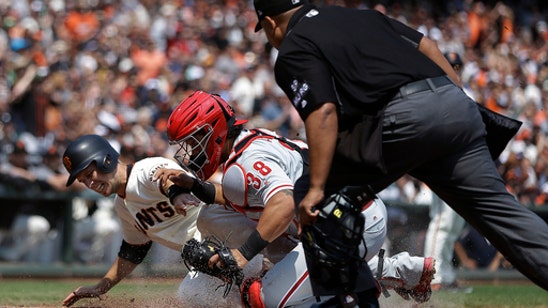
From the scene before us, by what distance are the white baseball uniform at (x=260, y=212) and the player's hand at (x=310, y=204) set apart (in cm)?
80

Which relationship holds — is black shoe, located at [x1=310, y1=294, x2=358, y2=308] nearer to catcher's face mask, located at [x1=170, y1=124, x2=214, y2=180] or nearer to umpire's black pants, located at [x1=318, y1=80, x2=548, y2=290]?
umpire's black pants, located at [x1=318, y1=80, x2=548, y2=290]

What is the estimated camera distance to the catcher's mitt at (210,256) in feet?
17.1

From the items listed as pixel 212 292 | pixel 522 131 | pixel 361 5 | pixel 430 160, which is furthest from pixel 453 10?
pixel 430 160

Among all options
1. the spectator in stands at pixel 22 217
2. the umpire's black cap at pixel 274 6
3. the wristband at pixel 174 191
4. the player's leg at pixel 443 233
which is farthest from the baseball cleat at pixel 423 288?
the spectator in stands at pixel 22 217

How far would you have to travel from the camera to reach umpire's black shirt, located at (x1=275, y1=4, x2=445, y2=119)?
448 cm

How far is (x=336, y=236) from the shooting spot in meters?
4.68

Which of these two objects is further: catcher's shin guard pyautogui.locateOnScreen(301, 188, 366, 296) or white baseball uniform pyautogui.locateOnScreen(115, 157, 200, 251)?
white baseball uniform pyautogui.locateOnScreen(115, 157, 200, 251)

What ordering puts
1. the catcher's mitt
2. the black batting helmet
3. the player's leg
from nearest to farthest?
the catcher's mitt < the black batting helmet < the player's leg

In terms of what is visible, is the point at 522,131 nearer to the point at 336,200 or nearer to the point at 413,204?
the point at 413,204

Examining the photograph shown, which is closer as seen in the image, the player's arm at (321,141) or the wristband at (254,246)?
the player's arm at (321,141)

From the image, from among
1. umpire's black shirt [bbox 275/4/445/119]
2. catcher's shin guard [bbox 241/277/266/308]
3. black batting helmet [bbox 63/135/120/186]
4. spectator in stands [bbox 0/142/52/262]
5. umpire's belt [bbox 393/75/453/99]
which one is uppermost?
umpire's black shirt [bbox 275/4/445/119]

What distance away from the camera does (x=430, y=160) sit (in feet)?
15.4

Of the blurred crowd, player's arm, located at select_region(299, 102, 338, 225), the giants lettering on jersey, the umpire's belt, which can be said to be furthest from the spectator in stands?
the umpire's belt

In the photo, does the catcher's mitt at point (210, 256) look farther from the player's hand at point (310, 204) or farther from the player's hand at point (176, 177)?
the player's hand at point (310, 204)
